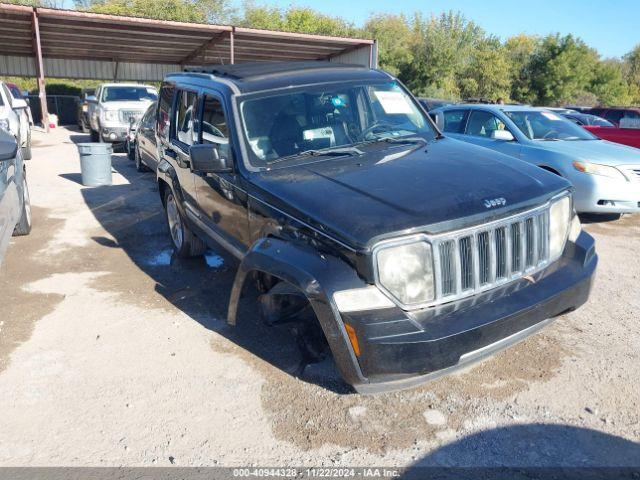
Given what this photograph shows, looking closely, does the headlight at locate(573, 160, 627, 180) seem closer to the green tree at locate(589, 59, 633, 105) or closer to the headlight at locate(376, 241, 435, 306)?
the headlight at locate(376, 241, 435, 306)

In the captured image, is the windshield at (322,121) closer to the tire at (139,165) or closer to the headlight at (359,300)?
the headlight at (359,300)

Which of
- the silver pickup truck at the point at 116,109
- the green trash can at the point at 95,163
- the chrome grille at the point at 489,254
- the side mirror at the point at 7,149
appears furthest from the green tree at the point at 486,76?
the chrome grille at the point at 489,254

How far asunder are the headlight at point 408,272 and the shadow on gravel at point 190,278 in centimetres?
98

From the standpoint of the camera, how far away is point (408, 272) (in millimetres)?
2818

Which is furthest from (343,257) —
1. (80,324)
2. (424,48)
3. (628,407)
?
(424,48)

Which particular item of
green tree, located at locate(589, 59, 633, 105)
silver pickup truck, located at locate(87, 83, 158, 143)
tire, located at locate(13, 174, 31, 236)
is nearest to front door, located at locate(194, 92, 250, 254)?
tire, located at locate(13, 174, 31, 236)

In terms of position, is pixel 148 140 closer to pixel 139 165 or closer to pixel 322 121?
pixel 139 165

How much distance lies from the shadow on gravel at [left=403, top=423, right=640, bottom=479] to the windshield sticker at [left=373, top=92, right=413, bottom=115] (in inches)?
105

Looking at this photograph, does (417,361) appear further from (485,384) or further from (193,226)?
(193,226)

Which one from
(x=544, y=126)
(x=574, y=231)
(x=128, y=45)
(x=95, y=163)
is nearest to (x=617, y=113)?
(x=544, y=126)

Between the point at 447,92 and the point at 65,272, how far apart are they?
1365 inches

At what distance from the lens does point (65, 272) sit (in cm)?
571

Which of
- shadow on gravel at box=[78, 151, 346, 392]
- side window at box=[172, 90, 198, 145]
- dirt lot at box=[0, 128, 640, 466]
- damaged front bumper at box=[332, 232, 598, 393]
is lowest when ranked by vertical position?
dirt lot at box=[0, 128, 640, 466]

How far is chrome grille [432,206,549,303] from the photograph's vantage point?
288cm
